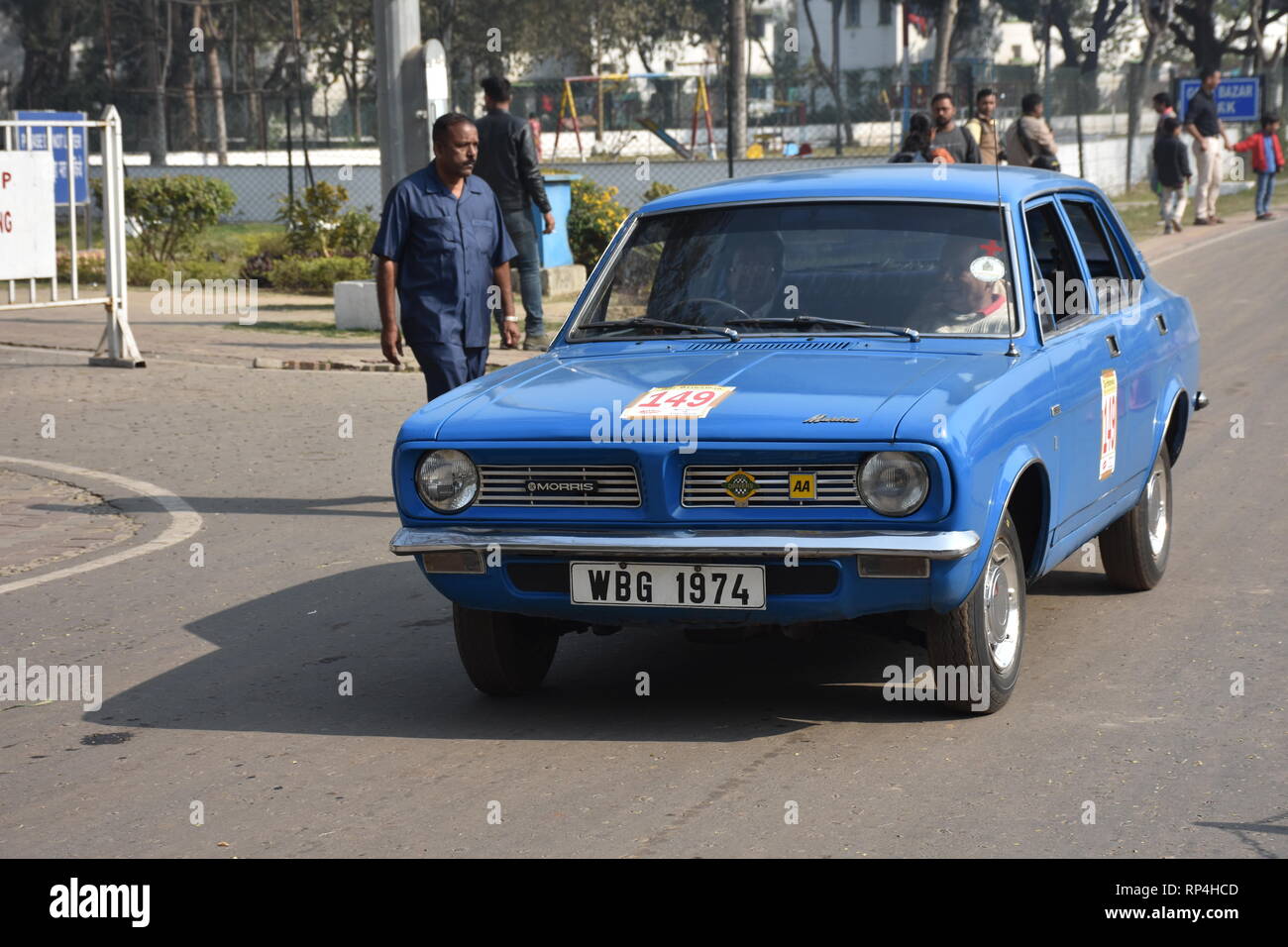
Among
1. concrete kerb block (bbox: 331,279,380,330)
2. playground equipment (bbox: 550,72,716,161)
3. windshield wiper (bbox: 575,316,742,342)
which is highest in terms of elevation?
playground equipment (bbox: 550,72,716,161)

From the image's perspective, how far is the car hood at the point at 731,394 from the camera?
17.1 ft

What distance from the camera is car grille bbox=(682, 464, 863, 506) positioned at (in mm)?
5152

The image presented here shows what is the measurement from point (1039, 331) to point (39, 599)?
4.21 meters

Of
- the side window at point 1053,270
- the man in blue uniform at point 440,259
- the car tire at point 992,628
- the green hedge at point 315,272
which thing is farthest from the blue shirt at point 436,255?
the green hedge at point 315,272

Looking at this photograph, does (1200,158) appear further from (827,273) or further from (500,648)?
(500,648)

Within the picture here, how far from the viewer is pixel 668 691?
237 inches

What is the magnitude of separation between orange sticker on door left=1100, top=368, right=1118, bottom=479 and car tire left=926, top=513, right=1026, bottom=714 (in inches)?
32.6

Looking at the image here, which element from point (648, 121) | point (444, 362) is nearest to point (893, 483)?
point (444, 362)

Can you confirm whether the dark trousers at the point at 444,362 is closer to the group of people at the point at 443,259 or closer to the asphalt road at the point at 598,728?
→ the group of people at the point at 443,259

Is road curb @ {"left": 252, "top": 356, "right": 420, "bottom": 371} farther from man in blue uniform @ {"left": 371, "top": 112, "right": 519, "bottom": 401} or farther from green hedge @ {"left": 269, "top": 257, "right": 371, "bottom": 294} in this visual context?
man in blue uniform @ {"left": 371, "top": 112, "right": 519, "bottom": 401}

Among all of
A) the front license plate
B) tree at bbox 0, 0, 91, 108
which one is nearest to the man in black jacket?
the front license plate

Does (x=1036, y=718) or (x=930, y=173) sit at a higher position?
(x=930, y=173)
